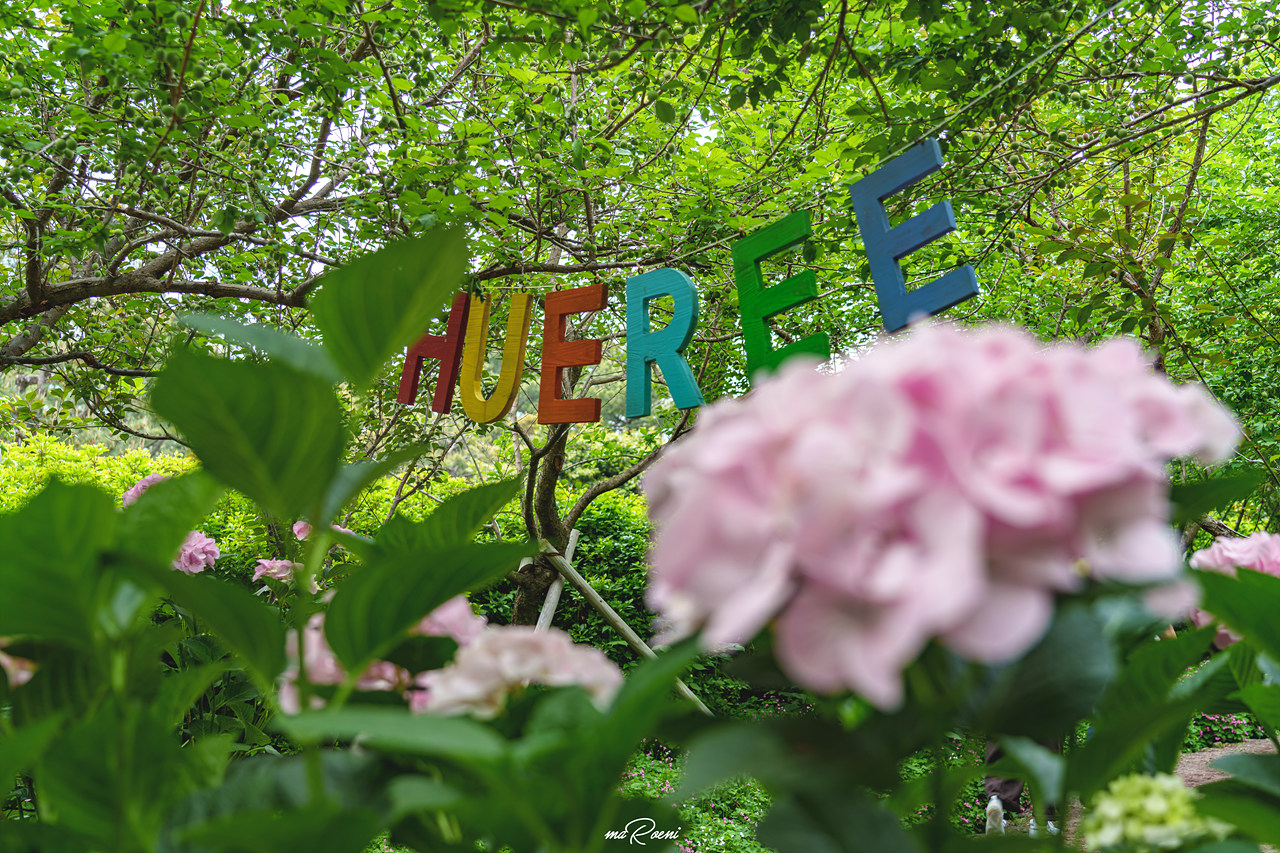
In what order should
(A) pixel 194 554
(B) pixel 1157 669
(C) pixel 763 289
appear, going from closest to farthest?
(B) pixel 1157 669
(A) pixel 194 554
(C) pixel 763 289

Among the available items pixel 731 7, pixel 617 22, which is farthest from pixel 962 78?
pixel 617 22

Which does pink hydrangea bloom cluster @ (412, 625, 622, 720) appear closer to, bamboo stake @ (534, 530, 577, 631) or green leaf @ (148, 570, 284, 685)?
green leaf @ (148, 570, 284, 685)

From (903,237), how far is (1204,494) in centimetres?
166

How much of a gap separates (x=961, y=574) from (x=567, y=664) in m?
0.28

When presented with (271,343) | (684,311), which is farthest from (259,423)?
(684,311)

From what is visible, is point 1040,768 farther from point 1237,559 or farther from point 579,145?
point 579,145

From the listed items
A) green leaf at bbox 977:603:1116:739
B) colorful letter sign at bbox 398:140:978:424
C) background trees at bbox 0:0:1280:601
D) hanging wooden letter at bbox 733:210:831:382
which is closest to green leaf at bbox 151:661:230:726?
green leaf at bbox 977:603:1116:739

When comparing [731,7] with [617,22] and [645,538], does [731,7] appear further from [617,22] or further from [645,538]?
[645,538]

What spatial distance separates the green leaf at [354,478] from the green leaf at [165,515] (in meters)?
0.10

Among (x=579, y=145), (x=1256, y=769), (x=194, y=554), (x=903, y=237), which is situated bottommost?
(x=1256, y=769)

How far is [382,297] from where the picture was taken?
1.76 feet

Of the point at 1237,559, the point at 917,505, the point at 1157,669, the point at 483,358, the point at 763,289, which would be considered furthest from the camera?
the point at 483,358

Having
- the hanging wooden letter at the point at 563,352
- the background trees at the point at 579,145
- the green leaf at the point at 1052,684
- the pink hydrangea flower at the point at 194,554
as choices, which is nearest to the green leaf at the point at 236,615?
the green leaf at the point at 1052,684

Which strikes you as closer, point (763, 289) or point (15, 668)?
point (15, 668)
